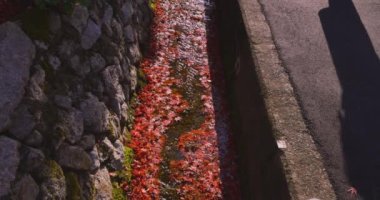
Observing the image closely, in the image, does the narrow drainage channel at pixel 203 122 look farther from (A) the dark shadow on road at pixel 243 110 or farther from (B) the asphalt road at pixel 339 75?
(B) the asphalt road at pixel 339 75

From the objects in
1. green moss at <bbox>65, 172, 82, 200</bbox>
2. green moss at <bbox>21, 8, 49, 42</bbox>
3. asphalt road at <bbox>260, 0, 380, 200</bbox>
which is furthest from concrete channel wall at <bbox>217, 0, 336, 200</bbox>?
green moss at <bbox>21, 8, 49, 42</bbox>

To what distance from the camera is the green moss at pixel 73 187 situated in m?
4.55

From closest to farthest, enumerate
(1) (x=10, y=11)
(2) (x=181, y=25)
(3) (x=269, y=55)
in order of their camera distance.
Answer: (1) (x=10, y=11) → (3) (x=269, y=55) → (2) (x=181, y=25)

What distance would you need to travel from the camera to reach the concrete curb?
4785 mm

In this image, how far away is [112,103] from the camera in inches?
238

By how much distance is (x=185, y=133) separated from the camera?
6836 mm

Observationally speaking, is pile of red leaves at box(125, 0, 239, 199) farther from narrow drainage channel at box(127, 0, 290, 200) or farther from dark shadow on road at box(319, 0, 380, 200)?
dark shadow on road at box(319, 0, 380, 200)

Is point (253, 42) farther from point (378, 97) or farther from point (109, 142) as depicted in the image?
point (109, 142)

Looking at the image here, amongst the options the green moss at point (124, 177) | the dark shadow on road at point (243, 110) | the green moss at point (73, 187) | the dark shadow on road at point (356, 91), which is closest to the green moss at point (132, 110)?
the green moss at point (124, 177)

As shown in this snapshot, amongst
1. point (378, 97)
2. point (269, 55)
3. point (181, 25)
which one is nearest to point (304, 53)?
point (269, 55)

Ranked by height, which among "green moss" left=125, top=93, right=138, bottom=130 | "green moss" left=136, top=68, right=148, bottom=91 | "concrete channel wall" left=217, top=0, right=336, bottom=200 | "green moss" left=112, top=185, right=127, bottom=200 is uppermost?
"concrete channel wall" left=217, top=0, right=336, bottom=200

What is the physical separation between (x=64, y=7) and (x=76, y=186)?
7.29 feet

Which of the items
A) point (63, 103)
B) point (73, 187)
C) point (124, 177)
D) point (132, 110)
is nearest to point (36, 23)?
point (63, 103)

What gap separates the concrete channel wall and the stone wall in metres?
1.90
